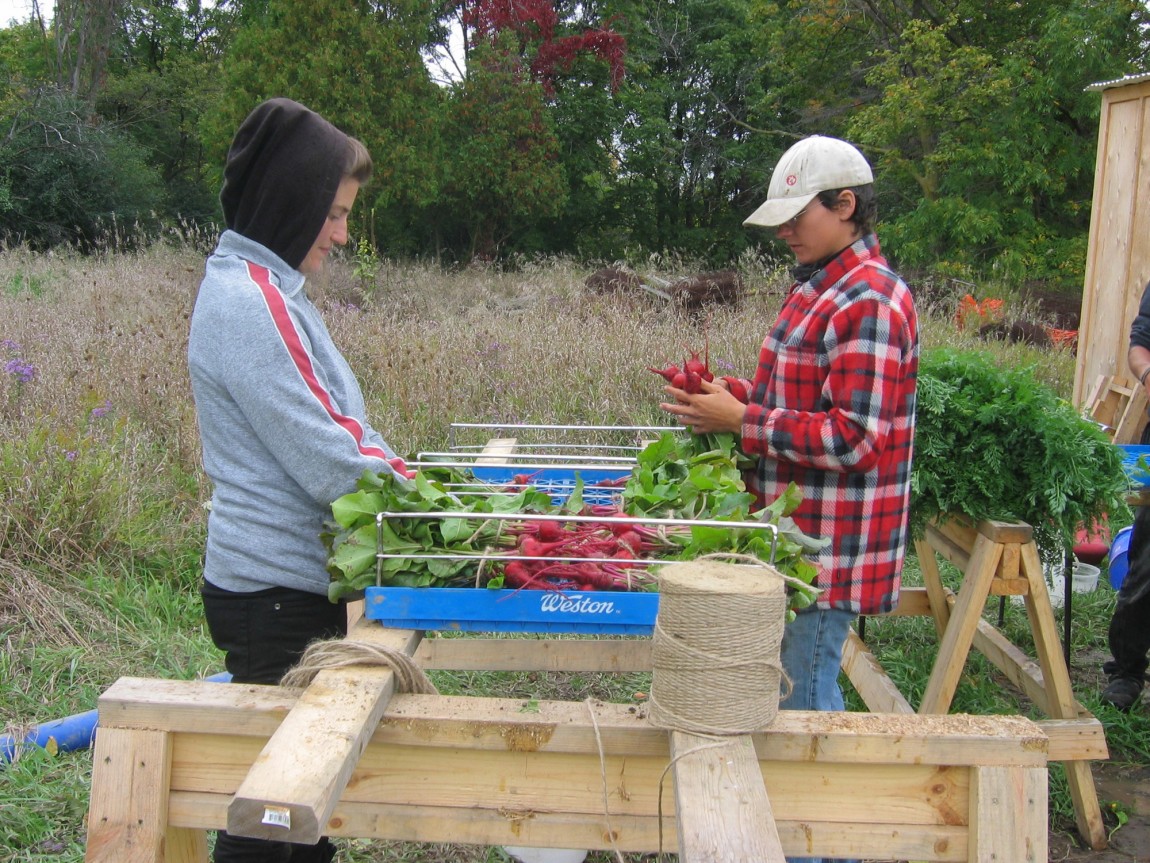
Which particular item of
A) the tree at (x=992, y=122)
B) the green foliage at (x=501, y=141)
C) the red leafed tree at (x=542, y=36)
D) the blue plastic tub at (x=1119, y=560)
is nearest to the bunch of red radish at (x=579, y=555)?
the blue plastic tub at (x=1119, y=560)

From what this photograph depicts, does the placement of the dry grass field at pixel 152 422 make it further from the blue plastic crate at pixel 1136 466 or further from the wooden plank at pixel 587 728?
the wooden plank at pixel 587 728

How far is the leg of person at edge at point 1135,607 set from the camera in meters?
3.86

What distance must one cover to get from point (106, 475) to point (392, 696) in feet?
11.1

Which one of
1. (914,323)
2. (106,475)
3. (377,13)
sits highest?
(377,13)

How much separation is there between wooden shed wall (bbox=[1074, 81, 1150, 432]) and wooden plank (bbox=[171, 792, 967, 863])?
5134mm

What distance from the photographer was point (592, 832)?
5.28ft

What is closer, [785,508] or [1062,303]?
[785,508]

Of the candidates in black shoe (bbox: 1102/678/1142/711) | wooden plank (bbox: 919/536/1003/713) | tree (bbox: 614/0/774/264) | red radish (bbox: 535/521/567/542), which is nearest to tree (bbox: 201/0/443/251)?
tree (bbox: 614/0/774/264)

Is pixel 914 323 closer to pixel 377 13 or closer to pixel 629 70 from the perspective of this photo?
pixel 377 13

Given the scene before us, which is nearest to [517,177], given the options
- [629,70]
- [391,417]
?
[629,70]

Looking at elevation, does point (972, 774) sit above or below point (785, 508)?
below

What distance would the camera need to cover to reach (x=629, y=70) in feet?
77.4

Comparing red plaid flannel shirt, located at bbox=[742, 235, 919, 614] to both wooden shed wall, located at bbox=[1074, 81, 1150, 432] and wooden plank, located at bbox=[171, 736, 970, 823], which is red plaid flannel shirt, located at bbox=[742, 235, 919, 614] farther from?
wooden shed wall, located at bbox=[1074, 81, 1150, 432]

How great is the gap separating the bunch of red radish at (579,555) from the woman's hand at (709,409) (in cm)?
41
